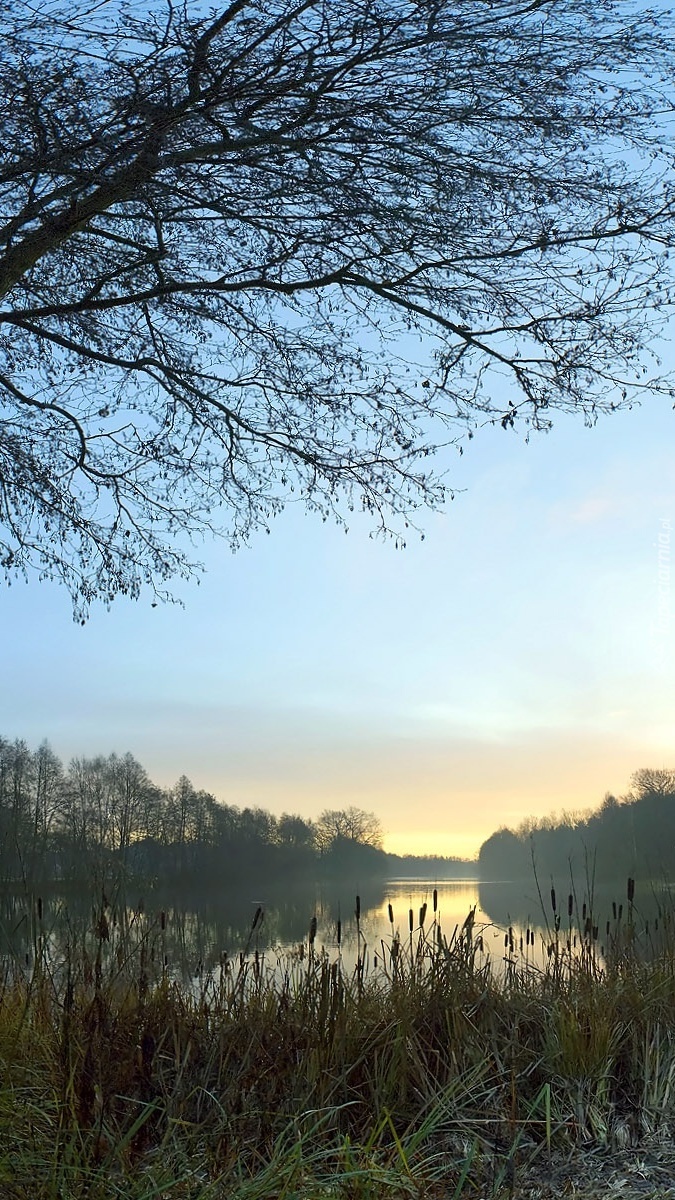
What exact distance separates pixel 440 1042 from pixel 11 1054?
5.42 feet

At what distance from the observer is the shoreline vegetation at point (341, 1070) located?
8.62ft

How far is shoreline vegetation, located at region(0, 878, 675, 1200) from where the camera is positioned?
263cm

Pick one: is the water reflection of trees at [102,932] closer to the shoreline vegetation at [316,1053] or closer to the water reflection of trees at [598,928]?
the shoreline vegetation at [316,1053]

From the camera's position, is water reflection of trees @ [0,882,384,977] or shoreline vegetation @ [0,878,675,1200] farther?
water reflection of trees @ [0,882,384,977]

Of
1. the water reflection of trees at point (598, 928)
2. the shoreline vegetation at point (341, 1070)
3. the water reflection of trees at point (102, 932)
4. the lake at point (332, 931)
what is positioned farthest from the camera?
the water reflection of trees at point (598, 928)

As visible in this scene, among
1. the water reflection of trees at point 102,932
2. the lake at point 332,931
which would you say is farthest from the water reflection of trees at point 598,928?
the water reflection of trees at point 102,932

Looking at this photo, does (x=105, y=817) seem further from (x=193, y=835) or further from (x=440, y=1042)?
(x=193, y=835)

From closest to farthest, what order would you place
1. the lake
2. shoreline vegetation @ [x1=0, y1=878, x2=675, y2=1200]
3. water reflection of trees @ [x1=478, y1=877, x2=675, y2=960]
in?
1. shoreline vegetation @ [x1=0, y1=878, x2=675, y2=1200]
2. the lake
3. water reflection of trees @ [x1=478, y1=877, x2=675, y2=960]

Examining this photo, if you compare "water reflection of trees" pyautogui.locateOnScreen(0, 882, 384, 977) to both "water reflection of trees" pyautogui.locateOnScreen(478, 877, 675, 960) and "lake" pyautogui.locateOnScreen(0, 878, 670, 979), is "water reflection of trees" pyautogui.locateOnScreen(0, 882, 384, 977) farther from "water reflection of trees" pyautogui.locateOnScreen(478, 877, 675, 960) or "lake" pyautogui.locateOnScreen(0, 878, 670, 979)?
"water reflection of trees" pyautogui.locateOnScreen(478, 877, 675, 960)

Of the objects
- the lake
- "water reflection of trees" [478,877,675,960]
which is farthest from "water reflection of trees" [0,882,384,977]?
"water reflection of trees" [478,877,675,960]

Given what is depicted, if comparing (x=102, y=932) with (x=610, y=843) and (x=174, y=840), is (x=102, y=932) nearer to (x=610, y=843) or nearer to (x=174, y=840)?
(x=174, y=840)

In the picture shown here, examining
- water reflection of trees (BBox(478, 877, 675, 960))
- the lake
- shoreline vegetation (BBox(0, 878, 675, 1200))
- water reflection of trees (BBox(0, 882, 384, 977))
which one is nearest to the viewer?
shoreline vegetation (BBox(0, 878, 675, 1200))

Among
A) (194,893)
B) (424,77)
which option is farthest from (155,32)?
(194,893)

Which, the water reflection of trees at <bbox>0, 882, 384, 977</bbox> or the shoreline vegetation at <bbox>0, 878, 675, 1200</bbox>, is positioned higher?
the water reflection of trees at <bbox>0, 882, 384, 977</bbox>
